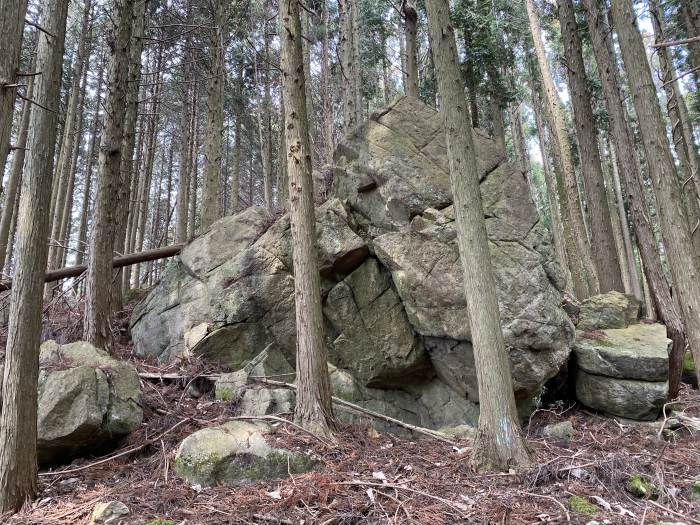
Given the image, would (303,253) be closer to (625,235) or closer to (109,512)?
(109,512)

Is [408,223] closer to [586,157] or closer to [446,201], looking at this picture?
[446,201]

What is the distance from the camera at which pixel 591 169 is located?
9.73 meters

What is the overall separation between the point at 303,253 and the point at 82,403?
2820 mm

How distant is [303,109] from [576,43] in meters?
7.94

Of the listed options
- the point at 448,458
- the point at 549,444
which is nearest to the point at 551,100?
the point at 549,444

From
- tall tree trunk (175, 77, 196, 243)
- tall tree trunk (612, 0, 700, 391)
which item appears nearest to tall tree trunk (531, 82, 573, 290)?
tall tree trunk (612, 0, 700, 391)

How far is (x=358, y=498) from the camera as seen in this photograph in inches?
135

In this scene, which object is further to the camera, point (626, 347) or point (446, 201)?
point (446, 201)

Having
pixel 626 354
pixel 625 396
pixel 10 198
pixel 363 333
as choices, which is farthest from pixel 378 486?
pixel 10 198

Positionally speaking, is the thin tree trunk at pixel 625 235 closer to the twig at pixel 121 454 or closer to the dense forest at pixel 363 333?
the dense forest at pixel 363 333

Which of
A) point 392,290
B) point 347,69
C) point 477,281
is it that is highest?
point 347,69

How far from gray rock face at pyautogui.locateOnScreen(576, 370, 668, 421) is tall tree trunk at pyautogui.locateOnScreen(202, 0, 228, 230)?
839 cm

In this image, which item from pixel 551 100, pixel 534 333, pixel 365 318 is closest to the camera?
pixel 534 333

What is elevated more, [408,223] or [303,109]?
[303,109]
